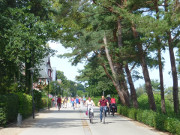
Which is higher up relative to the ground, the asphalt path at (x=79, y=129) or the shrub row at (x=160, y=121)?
the shrub row at (x=160, y=121)

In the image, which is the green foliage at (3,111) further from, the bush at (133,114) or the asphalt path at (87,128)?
the bush at (133,114)

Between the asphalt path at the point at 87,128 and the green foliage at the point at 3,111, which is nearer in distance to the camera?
the asphalt path at the point at 87,128

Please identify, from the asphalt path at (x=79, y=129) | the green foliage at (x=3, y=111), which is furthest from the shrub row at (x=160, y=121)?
the green foliage at (x=3, y=111)

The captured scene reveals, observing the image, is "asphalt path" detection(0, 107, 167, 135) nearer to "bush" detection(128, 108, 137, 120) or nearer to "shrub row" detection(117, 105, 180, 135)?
"shrub row" detection(117, 105, 180, 135)

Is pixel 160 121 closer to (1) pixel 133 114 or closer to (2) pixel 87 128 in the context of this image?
(2) pixel 87 128

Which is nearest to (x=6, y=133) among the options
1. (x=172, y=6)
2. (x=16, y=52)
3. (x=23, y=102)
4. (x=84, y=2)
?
(x=16, y=52)

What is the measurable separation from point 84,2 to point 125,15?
18.4 ft

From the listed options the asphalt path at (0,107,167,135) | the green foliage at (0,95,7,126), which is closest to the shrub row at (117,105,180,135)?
the asphalt path at (0,107,167,135)

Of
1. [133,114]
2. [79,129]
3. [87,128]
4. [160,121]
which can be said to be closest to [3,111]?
[79,129]

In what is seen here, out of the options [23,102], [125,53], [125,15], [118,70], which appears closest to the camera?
[125,15]

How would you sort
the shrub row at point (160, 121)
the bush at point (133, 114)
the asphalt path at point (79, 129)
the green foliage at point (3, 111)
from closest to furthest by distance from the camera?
1. the shrub row at point (160, 121)
2. the asphalt path at point (79, 129)
3. the green foliage at point (3, 111)
4. the bush at point (133, 114)

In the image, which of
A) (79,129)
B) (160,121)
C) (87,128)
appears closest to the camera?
(160,121)

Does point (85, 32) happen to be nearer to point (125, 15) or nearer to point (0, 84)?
point (0, 84)

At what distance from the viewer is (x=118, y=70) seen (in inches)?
1181
